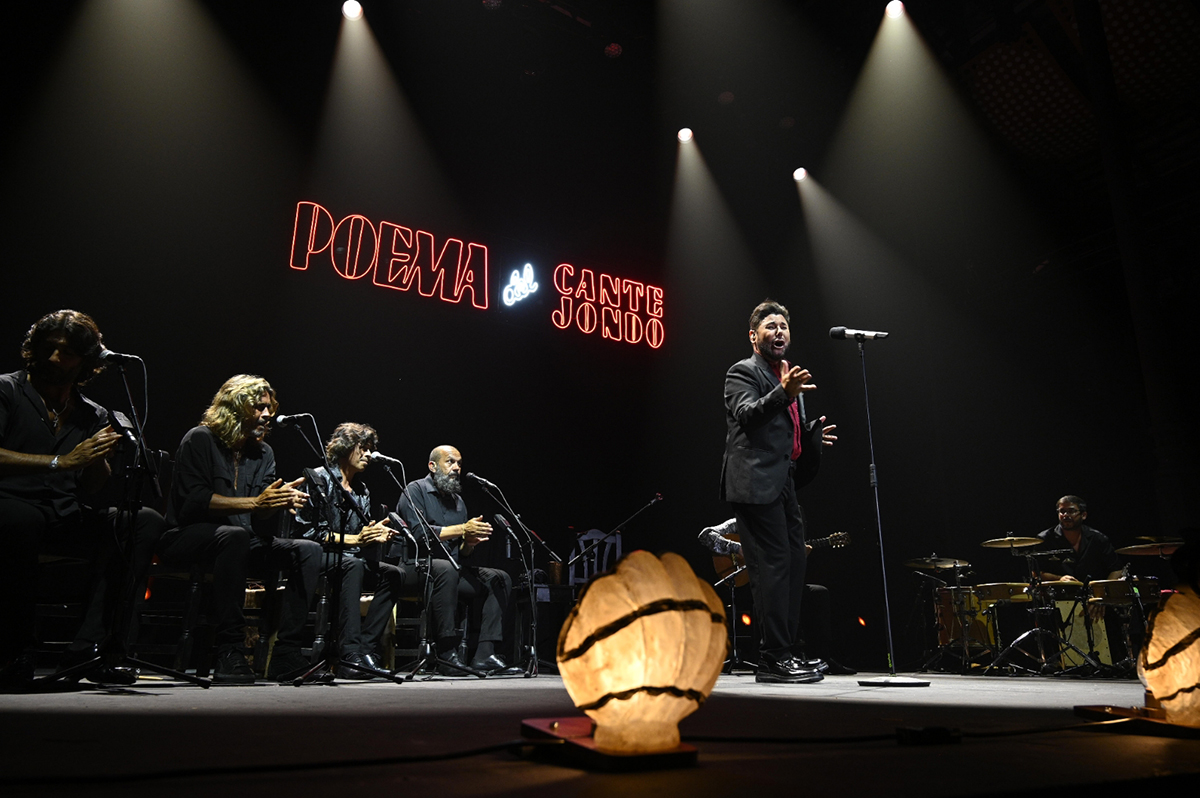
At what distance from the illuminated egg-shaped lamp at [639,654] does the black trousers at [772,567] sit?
245 cm

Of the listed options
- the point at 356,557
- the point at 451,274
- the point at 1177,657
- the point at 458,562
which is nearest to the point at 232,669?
the point at 356,557

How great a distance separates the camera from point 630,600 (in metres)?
1.17

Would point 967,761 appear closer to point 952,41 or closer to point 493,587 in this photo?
point 493,587

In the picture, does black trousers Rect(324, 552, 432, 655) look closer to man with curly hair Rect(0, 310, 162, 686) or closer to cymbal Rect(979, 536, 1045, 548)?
man with curly hair Rect(0, 310, 162, 686)

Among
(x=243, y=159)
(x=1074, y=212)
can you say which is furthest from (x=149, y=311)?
(x=1074, y=212)

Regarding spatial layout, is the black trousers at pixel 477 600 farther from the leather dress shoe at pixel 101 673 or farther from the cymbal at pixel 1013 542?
the cymbal at pixel 1013 542

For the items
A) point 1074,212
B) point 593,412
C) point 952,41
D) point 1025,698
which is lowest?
point 1025,698

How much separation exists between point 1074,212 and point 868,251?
212cm

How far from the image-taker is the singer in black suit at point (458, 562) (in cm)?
548

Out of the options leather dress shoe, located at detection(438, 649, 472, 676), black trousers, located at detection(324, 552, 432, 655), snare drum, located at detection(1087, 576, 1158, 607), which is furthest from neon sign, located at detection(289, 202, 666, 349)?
snare drum, located at detection(1087, 576, 1158, 607)

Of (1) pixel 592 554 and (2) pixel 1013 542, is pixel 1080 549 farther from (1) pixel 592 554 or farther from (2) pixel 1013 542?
(1) pixel 592 554

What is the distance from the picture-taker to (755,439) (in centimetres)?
364

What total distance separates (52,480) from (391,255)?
17.3 ft

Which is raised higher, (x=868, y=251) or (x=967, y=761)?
(x=868, y=251)
